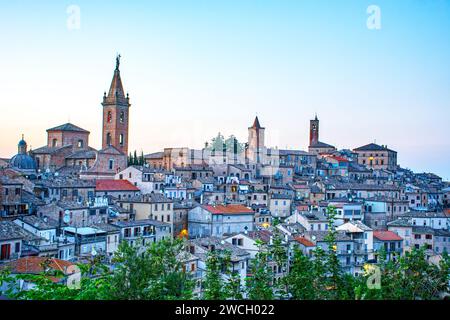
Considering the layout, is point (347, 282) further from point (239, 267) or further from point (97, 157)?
point (97, 157)

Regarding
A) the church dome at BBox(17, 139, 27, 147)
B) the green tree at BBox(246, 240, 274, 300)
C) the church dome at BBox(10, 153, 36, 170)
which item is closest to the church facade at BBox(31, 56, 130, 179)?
the church dome at BBox(10, 153, 36, 170)

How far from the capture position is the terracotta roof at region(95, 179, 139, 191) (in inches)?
1105

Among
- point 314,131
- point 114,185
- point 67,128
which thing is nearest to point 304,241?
point 114,185

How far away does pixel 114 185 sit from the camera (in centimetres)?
2878

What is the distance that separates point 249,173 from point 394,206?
8.65 m

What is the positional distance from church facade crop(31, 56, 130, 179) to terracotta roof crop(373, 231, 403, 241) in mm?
13755

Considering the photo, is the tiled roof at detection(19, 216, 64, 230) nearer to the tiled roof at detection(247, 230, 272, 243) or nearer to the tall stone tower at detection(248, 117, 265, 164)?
the tiled roof at detection(247, 230, 272, 243)

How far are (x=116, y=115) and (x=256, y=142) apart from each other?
10.1 meters

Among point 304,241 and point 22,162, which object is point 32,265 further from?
point 22,162

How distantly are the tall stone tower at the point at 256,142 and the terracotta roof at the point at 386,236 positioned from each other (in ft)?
50.4

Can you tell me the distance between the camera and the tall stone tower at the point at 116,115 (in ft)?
140

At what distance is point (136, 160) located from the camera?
38062 millimetres

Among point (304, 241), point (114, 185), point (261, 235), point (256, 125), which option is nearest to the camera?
point (261, 235)
